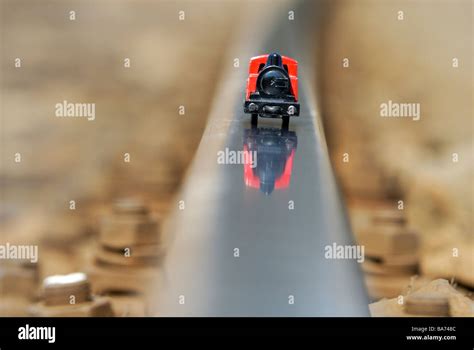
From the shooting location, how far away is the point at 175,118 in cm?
307

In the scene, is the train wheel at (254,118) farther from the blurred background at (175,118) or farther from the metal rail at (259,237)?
the blurred background at (175,118)

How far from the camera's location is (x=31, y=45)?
3076mm

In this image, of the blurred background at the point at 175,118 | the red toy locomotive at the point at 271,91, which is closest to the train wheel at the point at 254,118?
the red toy locomotive at the point at 271,91

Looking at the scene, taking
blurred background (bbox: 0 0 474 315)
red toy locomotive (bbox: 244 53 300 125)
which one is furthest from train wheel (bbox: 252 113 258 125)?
blurred background (bbox: 0 0 474 315)

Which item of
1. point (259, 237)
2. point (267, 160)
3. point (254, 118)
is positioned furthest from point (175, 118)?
point (259, 237)

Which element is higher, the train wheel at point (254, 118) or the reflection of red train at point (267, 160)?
the train wheel at point (254, 118)

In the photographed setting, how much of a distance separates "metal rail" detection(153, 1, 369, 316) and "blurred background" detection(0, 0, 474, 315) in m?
0.10

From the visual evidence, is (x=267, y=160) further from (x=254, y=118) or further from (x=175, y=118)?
(x=175, y=118)

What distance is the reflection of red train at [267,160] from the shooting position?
2951mm

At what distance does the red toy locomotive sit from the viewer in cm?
299

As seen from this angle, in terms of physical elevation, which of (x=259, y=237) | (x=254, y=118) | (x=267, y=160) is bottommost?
(x=259, y=237)

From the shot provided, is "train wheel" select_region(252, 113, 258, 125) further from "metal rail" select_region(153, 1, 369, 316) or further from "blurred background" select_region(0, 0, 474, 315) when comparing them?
"blurred background" select_region(0, 0, 474, 315)

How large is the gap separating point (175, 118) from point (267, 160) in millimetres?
491
